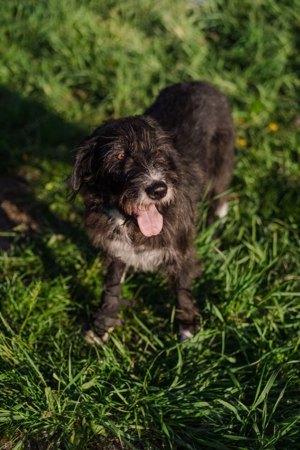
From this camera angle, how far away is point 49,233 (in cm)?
429

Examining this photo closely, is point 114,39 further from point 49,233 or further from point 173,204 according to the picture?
point 173,204

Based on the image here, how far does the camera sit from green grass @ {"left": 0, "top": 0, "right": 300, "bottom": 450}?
2.82 meters

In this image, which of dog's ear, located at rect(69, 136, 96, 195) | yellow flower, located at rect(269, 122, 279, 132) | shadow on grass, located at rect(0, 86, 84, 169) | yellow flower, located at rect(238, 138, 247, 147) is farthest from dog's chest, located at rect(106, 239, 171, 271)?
yellow flower, located at rect(269, 122, 279, 132)

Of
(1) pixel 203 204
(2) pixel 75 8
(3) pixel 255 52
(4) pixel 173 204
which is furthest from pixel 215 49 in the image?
(4) pixel 173 204

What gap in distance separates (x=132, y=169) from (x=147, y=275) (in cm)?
136

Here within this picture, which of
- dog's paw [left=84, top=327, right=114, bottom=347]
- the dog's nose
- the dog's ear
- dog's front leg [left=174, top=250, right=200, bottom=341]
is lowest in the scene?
dog's paw [left=84, top=327, right=114, bottom=347]

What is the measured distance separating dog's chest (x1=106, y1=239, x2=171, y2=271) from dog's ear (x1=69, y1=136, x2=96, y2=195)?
48 centimetres

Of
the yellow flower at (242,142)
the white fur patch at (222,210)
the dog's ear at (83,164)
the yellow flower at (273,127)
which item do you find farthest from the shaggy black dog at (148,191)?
the yellow flower at (273,127)

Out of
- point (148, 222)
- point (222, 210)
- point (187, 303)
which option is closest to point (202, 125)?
point (222, 210)

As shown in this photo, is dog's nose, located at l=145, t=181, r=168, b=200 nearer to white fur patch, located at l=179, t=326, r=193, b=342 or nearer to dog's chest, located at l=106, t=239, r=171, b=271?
dog's chest, located at l=106, t=239, r=171, b=271

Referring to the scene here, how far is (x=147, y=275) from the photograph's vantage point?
12.7 feet

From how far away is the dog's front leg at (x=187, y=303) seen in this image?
11.1 feet

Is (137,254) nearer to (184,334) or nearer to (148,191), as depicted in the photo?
(148,191)

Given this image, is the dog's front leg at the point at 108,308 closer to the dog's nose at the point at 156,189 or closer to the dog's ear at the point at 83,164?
the dog's ear at the point at 83,164
